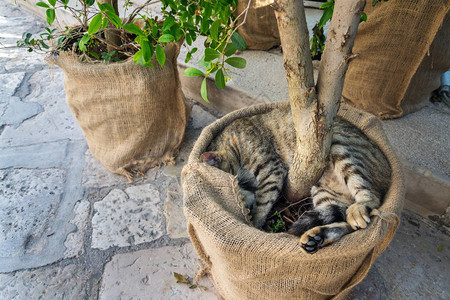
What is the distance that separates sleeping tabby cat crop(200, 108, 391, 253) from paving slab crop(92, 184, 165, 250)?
632 mm

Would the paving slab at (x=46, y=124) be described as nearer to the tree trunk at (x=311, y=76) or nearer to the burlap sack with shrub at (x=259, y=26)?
the burlap sack with shrub at (x=259, y=26)

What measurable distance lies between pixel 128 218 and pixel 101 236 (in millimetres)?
178

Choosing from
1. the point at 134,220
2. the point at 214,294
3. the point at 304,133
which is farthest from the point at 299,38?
the point at 134,220

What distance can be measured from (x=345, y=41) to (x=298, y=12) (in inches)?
7.6

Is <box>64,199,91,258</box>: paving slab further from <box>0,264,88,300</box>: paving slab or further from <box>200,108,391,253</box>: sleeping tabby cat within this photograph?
<box>200,108,391,253</box>: sleeping tabby cat

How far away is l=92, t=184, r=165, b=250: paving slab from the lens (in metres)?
1.90

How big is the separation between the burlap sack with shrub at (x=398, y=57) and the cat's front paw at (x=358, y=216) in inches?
32.8

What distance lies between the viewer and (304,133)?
1.40m

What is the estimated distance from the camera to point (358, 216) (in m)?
1.21

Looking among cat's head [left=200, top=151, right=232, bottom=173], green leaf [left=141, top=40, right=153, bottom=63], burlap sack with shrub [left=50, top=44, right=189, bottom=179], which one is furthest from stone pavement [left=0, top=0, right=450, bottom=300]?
green leaf [left=141, top=40, right=153, bottom=63]

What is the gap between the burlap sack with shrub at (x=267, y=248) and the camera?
43.4 inches

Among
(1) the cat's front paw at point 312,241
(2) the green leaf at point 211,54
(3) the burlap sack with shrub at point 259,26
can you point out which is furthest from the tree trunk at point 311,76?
(3) the burlap sack with shrub at point 259,26

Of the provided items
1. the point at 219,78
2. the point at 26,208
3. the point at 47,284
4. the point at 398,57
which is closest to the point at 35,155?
the point at 26,208

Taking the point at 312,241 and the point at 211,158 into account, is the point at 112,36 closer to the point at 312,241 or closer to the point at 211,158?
the point at 211,158
